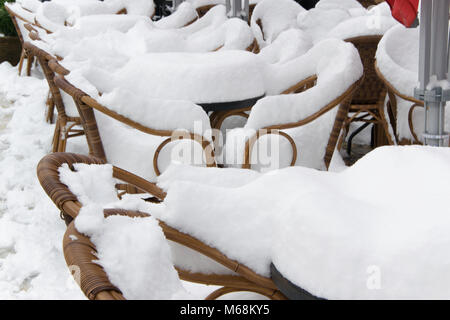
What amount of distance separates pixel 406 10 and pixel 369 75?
4.67 ft

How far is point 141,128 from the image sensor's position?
236cm

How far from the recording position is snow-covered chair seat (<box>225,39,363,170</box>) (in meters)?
2.39

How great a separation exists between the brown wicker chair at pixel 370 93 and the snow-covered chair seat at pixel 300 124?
2.27 feet

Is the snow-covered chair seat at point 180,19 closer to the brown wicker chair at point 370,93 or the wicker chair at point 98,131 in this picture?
the brown wicker chair at point 370,93

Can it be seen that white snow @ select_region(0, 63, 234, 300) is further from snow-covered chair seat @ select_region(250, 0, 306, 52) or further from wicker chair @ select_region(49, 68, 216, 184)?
snow-covered chair seat @ select_region(250, 0, 306, 52)

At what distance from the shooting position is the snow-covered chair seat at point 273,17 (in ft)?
17.1

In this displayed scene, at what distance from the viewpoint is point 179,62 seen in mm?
3219

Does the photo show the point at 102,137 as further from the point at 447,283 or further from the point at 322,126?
the point at 447,283

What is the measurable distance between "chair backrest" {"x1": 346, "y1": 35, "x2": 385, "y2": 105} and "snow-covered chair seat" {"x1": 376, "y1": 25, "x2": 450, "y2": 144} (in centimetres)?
30

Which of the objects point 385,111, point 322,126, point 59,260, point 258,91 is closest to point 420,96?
point 322,126

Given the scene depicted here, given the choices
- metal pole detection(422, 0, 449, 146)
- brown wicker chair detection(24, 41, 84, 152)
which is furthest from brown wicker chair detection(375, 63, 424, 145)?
brown wicker chair detection(24, 41, 84, 152)

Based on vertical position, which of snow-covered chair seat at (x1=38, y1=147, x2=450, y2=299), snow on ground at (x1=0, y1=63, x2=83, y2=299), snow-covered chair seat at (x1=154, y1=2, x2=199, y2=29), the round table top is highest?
snow-covered chair seat at (x1=38, y1=147, x2=450, y2=299)

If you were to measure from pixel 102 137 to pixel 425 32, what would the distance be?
1.39 meters

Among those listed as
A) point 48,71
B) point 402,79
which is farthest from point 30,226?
point 402,79
